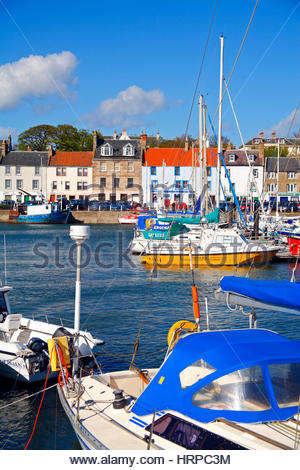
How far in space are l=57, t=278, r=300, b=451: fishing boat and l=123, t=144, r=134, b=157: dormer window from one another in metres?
77.7

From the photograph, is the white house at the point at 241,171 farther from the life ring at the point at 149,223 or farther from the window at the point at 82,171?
the life ring at the point at 149,223

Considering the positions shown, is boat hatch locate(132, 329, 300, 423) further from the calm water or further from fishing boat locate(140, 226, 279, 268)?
fishing boat locate(140, 226, 279, 268)

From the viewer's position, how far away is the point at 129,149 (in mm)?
85812

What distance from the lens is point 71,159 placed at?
88188 millimetres

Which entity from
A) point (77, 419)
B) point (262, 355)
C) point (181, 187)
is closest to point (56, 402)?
point (77, 419)

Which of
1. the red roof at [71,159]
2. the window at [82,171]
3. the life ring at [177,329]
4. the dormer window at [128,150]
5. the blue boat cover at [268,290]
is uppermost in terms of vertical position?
the dormer window at [128,150]

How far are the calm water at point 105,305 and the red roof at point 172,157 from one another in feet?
127

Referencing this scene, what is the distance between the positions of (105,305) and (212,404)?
15974 mm

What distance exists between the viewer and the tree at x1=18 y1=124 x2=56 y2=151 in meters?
108

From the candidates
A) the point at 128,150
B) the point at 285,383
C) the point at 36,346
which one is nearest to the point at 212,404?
the point at 285,383

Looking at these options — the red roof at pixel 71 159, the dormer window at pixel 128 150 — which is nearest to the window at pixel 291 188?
the dormer window at pixel 128 150

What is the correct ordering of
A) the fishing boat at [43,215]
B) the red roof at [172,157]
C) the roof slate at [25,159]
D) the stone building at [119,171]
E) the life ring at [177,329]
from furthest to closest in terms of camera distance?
the roof slate at [25,159], the stone building at [119,171], the red roof at [172,157], the fishing boat at [43,215], the life ring at [177,329]

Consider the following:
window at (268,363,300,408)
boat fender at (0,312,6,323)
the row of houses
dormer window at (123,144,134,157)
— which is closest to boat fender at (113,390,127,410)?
window at (268,363,300,408)

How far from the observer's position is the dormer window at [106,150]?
8631 cm
